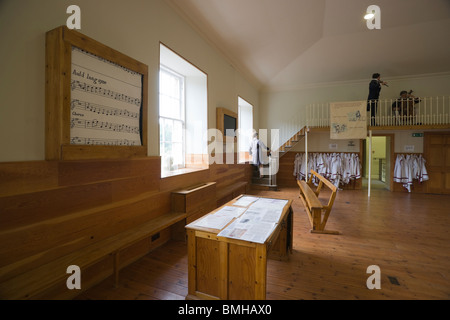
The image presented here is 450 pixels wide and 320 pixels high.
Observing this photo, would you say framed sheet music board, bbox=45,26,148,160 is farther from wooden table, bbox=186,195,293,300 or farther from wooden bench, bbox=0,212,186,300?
wooden table, bbox=186,195,293,300

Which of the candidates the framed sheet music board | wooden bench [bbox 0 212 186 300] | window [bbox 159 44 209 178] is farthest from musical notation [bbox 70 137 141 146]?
window [bbox 159 44 209 178]

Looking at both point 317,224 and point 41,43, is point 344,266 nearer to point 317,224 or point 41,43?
point 317,224

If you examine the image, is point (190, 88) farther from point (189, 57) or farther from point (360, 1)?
point (360, 1)

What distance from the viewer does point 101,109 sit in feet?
6.72

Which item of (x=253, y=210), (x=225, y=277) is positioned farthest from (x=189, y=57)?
A: (x=225, y=277)

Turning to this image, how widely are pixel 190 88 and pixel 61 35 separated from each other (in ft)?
8.79

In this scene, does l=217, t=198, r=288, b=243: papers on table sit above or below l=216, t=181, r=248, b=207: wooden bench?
above

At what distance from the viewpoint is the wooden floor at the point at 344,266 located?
201cm

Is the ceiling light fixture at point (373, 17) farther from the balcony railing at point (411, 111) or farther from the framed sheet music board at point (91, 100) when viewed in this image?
the framed sheet music board at point (91, 100)

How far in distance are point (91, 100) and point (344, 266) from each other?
3136 millimetres

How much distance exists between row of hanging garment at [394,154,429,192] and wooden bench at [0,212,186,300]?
25.0 ft

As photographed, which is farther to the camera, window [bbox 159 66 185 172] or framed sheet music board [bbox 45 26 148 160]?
window [bbox 159 66 185 172]

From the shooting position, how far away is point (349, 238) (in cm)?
328

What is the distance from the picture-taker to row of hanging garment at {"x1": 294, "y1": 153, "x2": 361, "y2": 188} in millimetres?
7254
